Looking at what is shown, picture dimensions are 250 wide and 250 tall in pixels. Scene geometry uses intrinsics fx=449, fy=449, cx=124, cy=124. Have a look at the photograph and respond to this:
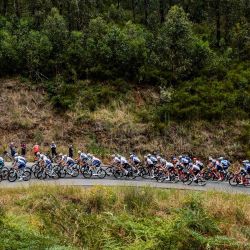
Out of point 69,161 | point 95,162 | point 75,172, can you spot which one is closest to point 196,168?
point 95,162

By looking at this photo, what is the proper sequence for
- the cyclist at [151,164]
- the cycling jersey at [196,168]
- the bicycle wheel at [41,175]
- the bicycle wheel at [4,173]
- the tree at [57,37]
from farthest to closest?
the tree at [57,37] → the cyclist at [151,164] → the cycling jersey at [196,168] → the bicycle wheel at [41,175] → the bicycle wheel at [4,173]

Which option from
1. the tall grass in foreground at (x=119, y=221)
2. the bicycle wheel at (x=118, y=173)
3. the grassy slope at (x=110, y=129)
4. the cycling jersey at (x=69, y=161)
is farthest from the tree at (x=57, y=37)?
the tall grass in foreground at (x=119, y=221)

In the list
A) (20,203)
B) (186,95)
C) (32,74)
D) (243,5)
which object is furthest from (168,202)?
(243,5)

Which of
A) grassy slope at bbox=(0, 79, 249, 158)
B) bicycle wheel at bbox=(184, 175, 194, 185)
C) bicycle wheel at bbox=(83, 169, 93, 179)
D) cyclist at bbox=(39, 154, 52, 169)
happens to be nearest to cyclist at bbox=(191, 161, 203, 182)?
bicycle wheel at bbox=(184, 175, 194, 185)

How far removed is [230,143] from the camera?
34.3 meters

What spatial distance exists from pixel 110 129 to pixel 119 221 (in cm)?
2210

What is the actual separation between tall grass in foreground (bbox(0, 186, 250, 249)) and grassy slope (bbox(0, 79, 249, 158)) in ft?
51.2

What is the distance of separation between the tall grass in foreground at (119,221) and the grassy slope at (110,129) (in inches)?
615

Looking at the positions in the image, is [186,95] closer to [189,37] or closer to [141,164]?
[189,37]

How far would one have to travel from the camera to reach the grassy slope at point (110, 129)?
3456cm

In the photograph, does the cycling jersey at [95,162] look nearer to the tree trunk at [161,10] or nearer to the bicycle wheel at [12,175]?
the bicycle wheel at [12,175]

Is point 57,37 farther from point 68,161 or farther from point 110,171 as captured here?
point 110,171

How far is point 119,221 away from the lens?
1424 centimetres

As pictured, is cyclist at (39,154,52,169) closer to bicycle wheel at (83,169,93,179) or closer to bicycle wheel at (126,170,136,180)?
bicycle wheel at (83,169,93,179)
